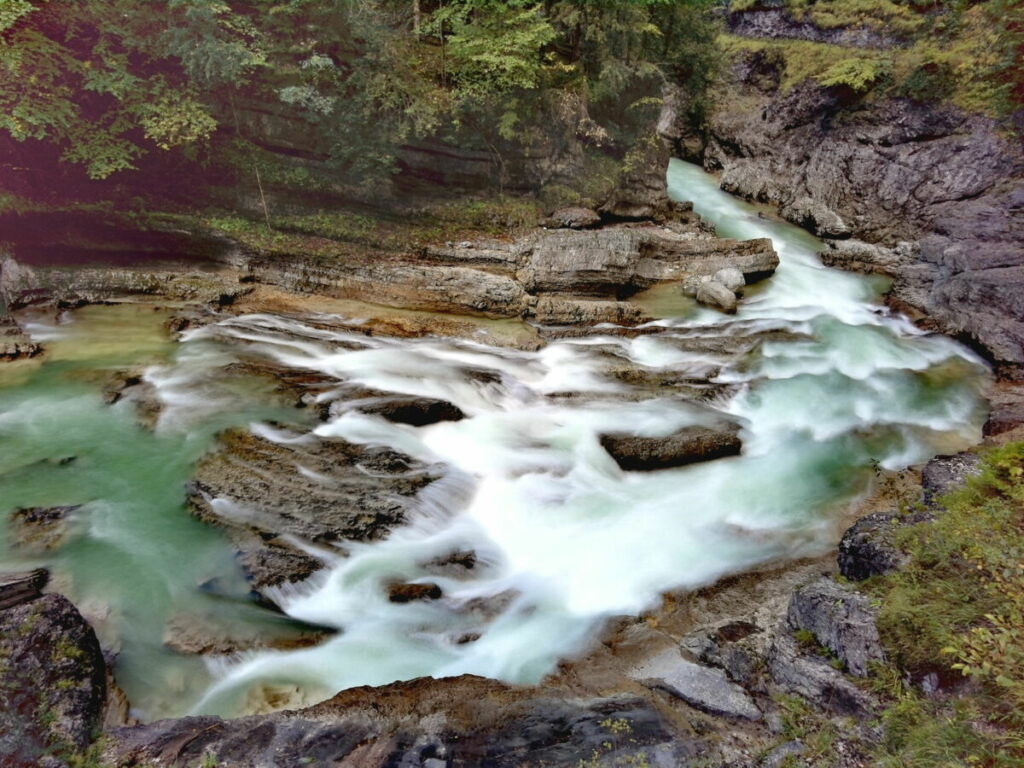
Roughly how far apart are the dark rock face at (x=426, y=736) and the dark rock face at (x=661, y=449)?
453 centimetres

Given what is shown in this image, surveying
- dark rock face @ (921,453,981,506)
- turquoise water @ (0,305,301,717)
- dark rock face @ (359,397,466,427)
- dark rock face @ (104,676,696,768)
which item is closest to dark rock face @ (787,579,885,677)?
dark rock face @ (104,676,696,768)

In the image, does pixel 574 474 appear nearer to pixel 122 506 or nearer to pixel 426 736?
pixel 426 736

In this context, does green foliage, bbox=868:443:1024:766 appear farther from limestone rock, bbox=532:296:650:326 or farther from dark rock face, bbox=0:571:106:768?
limestone rock, bbox=532:296:650:326

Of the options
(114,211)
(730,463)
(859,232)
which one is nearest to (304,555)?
(730,463)

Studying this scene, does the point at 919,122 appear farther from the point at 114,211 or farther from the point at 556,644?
the point at 114,211

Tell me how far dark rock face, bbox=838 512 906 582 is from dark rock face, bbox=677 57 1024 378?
9.83 metres

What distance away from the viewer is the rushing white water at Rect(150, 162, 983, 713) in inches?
236

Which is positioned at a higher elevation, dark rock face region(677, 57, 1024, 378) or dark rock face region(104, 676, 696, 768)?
dark rock face region(677, 57, 1024, 378)

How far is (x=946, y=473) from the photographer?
7.00m

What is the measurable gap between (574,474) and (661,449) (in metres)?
1.58

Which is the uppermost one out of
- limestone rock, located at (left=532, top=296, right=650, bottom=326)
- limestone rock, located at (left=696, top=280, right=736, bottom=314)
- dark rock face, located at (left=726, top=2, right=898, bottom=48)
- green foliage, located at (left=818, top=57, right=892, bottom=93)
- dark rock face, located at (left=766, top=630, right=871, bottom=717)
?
dark rock face, located at (left=726, top=2, right=898, bottom=48)

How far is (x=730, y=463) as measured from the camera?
9.09 metres

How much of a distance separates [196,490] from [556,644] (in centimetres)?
512

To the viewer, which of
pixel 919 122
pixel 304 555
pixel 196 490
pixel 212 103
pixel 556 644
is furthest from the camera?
pixel 919 122
